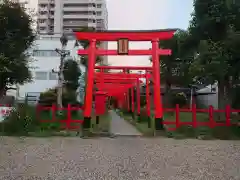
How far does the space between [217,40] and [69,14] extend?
187 ft

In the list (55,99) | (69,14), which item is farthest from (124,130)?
(69,14)

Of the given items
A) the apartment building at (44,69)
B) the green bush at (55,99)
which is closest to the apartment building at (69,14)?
the apartment building at (44,69)

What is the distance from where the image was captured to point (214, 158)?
25.2 ft

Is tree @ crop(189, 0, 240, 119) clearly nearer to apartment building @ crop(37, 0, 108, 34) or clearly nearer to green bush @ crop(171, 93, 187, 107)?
green bush @ crop(171, 93, 187, 107)

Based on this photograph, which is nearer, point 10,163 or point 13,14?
point 10,163

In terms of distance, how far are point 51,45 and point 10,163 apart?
34.5m

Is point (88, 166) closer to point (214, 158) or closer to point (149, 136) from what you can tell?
point (214, 158)

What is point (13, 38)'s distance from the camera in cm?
1830

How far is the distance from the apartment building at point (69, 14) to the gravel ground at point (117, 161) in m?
61.4

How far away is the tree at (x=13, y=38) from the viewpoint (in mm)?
17750

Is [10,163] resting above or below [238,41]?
below

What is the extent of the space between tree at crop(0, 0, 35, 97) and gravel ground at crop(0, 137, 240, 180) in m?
9.09

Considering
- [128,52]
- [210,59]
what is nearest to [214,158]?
[128,52]

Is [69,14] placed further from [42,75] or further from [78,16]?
[42,75]
